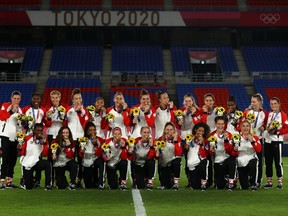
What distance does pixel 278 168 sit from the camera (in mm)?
14312

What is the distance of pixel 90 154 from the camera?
13992 mm

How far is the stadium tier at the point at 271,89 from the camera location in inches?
1528

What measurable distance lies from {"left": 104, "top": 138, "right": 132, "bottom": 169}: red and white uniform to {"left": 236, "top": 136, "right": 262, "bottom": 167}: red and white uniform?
209cm

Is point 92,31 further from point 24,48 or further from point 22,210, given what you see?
point 22,210

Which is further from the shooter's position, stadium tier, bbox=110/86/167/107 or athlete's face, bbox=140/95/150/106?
stadium tier, bbox=110/86/167/107

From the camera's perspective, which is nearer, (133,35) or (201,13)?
(201,13)

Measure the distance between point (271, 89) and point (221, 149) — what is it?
26.3 metres

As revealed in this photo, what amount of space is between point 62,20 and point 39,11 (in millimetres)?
1414

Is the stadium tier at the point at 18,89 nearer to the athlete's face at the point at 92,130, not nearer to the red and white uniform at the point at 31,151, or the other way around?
the red and white uniform at the point at 31,151

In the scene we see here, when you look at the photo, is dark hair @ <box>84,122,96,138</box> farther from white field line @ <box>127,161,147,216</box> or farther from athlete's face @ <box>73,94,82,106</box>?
white field line @ <box>127,161,147,216</box>

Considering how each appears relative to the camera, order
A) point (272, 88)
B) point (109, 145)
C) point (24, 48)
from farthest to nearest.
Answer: point (24, 48) < point (272, 88) < point (109, 145)

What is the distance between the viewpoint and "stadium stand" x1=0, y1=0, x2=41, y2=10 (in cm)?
4183

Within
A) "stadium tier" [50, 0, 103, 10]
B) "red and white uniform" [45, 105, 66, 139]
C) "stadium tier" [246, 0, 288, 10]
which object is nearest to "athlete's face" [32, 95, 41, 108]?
"red and white uniform" [45, 105, 66, 139]

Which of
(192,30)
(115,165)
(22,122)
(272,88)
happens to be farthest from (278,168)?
(192,30)
